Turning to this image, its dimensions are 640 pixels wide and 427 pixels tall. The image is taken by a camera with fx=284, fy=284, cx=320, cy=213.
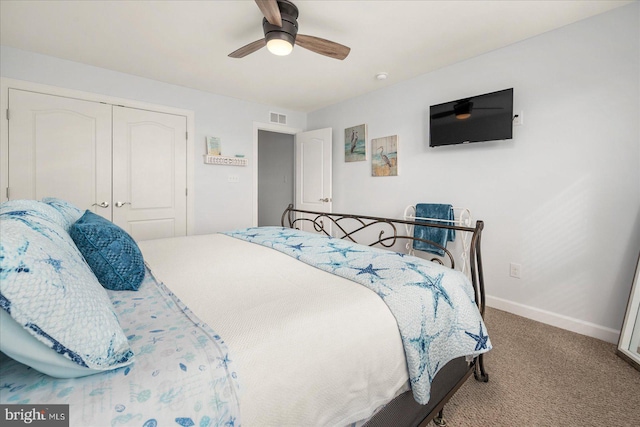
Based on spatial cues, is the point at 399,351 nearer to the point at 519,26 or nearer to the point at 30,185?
the point at 519,26

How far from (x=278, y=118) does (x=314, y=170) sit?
3.32ft

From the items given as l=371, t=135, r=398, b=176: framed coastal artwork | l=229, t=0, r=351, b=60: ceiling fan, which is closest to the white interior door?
l=371, t=135, r=398, b=176: framed coastal artwork

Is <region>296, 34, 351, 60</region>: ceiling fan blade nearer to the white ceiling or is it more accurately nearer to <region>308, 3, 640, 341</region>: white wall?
the white ceiling

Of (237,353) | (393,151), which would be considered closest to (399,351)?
(237,353)

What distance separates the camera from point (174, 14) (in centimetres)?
215

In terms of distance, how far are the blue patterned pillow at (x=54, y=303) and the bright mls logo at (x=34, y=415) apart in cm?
8

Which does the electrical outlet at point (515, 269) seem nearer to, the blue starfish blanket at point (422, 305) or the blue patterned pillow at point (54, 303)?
the blue starfish blanket at point (422, 305)

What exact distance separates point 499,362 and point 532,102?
7.02ft

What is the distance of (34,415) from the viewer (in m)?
0.51

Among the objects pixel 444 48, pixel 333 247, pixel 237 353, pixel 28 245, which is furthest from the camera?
pixel 444 48

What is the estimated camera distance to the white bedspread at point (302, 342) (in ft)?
2.36

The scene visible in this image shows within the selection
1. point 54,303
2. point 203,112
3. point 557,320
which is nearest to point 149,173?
Result: point 203,112

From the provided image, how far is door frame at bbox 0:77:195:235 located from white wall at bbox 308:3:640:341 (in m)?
2.91

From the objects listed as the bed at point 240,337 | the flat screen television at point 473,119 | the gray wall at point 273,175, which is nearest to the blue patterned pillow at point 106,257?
the bed at point 240,337
